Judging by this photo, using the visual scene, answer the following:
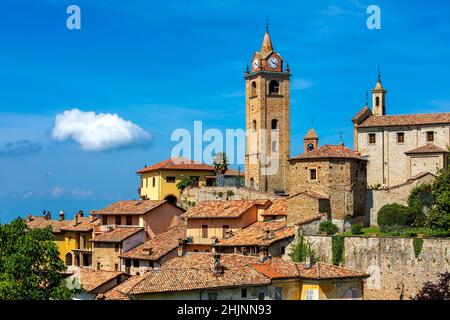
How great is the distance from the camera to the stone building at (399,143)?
2530 inches

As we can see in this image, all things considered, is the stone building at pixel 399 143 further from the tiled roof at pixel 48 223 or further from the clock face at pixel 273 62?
the tiled roof at pixel 48 223

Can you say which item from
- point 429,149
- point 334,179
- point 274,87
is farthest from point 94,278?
point 274,87

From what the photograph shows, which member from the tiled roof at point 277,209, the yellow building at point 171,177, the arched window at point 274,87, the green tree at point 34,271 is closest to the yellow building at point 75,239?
the yellow building at point 171,177

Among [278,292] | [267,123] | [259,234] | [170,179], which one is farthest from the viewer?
[267,123]

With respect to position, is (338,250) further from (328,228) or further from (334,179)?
(334,179)

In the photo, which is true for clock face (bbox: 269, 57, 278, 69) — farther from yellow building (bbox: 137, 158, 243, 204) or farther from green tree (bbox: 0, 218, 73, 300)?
green tree (bbox: 0, 218, 73, 300)

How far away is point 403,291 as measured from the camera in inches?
1642

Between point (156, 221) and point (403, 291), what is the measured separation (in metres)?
26.0

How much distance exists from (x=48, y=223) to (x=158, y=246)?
73.5ft

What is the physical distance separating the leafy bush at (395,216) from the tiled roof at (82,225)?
28.3 m

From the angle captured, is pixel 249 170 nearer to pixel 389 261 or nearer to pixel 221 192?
pixel 221 192

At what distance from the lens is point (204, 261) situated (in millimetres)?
41781

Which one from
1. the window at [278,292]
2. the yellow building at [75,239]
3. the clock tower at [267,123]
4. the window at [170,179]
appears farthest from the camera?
the clock tower at [267,123]
